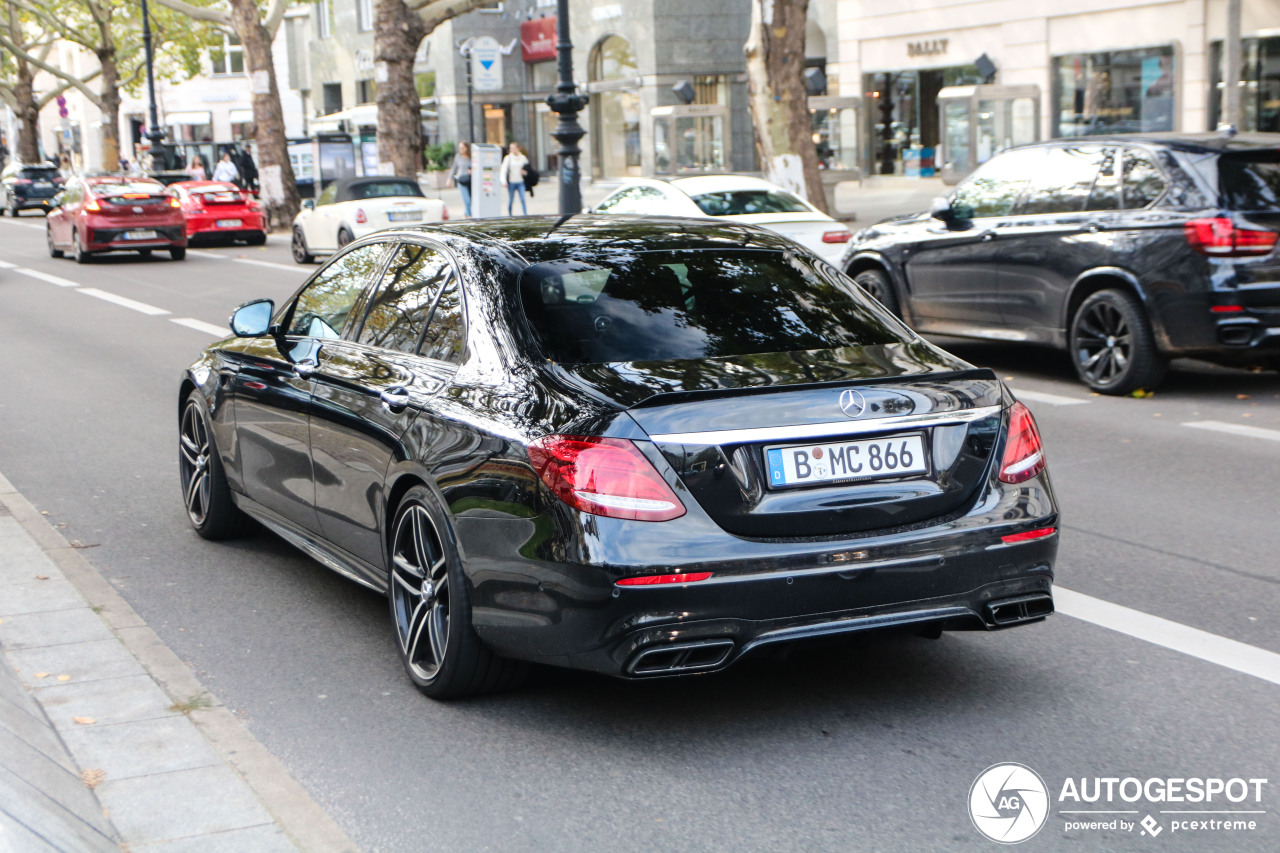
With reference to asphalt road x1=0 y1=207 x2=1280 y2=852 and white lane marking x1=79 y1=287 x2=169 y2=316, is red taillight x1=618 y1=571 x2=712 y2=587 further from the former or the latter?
white lane marking x1=79 y1=287 x2=169 y2=316

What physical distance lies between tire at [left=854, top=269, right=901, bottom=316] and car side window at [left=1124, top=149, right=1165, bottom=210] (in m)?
2.46

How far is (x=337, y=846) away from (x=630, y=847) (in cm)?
68

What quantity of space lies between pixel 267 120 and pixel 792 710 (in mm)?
31886

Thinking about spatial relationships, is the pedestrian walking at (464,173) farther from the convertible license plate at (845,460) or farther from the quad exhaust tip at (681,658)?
the quad exhaust tip at (681,658)

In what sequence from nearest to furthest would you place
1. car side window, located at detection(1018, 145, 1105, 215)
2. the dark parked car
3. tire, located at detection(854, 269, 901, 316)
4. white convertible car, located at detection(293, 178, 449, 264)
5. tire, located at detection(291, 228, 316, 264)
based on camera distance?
1. car side window, located at detection(1018, 145, 1105, 215)
2. tire, located at detection(854, 269, 901, 316)
3. white convertible car, located at detection(293, 178, 449, 264)
4. tire, located at detection(291, 228, 316, 264)
5. the dark parked car

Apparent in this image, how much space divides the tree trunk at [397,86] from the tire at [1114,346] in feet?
71.0

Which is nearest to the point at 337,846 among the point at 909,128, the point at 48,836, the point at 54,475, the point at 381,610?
the point at 48,836

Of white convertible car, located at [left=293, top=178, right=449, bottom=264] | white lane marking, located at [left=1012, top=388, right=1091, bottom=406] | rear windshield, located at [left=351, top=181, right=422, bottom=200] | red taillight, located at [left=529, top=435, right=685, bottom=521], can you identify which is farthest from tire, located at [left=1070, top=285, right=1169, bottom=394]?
rear windshield, located at [left=351, top=181, right=422, bottom=200]

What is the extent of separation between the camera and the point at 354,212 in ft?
78.1

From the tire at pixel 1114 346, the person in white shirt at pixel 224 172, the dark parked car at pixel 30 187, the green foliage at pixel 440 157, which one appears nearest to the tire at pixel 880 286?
the tire at pixel 1114 346

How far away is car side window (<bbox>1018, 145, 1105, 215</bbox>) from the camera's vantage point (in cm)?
1125

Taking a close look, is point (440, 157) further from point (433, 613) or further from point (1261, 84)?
point (433, 613)

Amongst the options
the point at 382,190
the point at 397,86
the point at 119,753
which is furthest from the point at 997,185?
the point at 397,86

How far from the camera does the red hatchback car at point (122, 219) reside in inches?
1067
